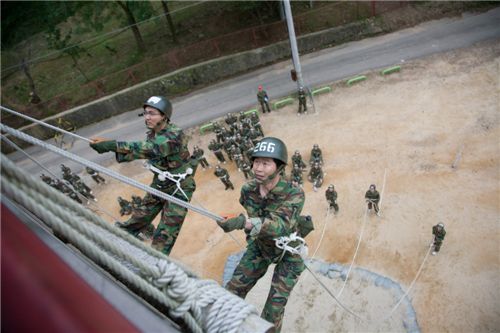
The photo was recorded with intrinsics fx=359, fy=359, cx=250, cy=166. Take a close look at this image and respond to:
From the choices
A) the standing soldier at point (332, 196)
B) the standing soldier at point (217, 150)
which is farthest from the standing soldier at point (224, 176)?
the standing soldier at point (332, 196)

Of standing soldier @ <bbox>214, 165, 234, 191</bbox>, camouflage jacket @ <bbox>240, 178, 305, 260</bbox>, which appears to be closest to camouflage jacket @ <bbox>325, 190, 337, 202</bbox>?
standing soldier @ <bbox>214, 165, 234, 191</bbox>

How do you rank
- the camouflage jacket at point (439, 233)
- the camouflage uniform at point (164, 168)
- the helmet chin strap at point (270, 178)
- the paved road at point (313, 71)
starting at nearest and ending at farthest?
the helmet chin strap at point (270, 178), the camouflage uniform at point (164, 168), the camouflage jacket at point (439, 233), the paved road at point (313, 71)

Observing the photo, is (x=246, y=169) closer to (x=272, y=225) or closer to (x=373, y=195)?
(x=373, y=195)

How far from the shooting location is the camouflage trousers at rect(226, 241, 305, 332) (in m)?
5.52

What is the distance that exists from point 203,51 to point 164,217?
22369mm

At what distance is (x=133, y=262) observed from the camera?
2.19m

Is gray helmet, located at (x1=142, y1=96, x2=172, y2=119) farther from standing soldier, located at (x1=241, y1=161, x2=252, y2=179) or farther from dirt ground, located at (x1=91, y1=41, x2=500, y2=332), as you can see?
standing soldier, located at (x1=241, y1=161, x2=252, y2=179)

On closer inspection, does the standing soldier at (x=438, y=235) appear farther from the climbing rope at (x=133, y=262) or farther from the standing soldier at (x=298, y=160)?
the climbing rope at (x=133, y=262)

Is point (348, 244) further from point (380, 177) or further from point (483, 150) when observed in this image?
point (483, 150)

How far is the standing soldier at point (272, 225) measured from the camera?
5.36m

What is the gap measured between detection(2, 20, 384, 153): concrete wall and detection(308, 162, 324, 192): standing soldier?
1373 centimetres

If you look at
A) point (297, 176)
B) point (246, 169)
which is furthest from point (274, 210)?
point (246, 169)

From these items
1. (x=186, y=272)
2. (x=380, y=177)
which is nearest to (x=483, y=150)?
(x=380, y=177)

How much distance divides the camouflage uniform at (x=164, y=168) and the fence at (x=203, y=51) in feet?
68.6
